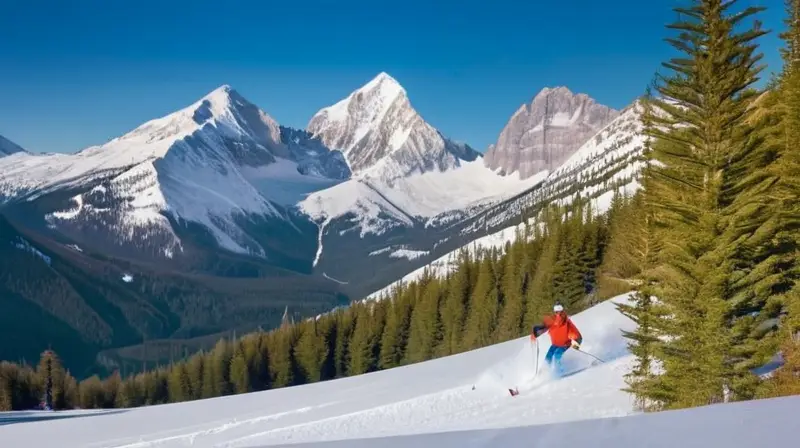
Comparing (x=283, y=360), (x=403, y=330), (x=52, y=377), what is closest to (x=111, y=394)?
(x=52, y=377)

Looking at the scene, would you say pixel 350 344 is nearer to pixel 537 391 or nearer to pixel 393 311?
pixel 393 311

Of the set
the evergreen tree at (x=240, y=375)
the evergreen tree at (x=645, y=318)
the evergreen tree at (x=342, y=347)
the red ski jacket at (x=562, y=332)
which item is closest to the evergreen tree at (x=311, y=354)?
the evergreen tree at (x=342, y=347)

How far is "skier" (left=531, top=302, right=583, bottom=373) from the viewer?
874 inches

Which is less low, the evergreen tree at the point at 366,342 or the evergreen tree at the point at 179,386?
the evergreen tree at the point at 366,342

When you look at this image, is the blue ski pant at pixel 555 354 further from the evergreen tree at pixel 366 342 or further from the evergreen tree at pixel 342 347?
the evergreen tree at pixel 342 347

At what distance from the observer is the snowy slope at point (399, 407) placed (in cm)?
1930

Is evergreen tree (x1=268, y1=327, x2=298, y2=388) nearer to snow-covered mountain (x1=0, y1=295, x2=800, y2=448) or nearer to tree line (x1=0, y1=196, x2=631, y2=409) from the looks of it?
tree line (x1=0, y1=196, x2=631, y2=409)

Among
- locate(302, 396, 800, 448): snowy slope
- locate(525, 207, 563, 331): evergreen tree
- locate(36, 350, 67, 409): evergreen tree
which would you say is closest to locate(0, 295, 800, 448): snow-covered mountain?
locate(302, 396, 800, 448): snowy slope

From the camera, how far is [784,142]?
696 inches

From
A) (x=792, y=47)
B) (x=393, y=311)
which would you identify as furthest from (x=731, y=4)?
(x=393, y=311)

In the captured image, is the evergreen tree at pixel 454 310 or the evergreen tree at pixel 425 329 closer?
the evergreen tree at pixel 454 310

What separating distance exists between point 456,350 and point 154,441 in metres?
57.4

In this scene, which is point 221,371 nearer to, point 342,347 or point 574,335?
point 342,347

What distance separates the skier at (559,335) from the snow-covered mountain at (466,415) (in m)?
0.64
